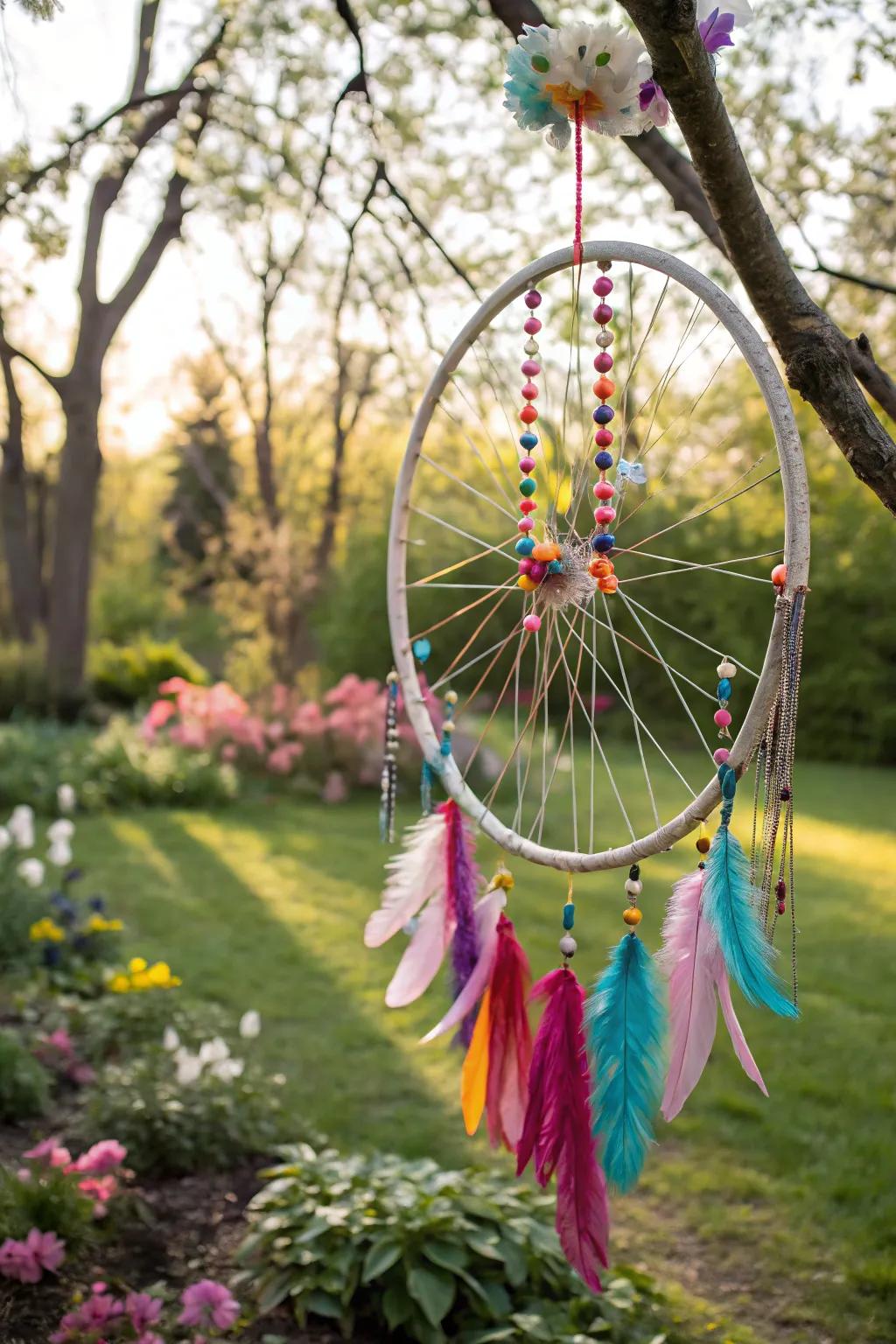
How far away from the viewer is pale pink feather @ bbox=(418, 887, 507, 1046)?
7.01 ft

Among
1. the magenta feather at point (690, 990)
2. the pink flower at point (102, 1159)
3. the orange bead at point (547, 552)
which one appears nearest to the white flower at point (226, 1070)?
the pink flower at point (102, 1159)

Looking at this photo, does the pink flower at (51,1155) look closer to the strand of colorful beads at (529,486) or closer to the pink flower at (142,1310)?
the pink flower at (142,1310)

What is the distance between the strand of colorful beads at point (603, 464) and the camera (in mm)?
1847

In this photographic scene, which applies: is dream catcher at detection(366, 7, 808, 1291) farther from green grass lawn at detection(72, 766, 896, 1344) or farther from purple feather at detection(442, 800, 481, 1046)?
green grass lawn at detection(72, 766, 896, 1344)

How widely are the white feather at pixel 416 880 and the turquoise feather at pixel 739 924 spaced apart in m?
0.73

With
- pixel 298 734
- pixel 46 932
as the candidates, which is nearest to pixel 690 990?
pixel 46 932

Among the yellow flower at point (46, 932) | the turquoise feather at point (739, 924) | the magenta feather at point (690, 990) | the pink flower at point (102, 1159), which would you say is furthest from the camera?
the yellow flower at point (46, 932)

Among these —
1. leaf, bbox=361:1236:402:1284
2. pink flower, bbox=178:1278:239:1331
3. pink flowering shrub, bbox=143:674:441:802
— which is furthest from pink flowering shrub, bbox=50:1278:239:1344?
pink flowering shrub, bbox=143:674:441:802

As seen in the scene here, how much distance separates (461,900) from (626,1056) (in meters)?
0.54

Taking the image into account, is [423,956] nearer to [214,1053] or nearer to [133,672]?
[214,1053]

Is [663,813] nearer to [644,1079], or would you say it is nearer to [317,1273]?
[317,1273]

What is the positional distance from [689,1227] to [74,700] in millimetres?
9206

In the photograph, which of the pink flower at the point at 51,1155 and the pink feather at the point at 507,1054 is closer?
the pink feather at the point at 507,1054

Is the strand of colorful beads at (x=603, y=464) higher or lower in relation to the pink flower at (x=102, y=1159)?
higher
